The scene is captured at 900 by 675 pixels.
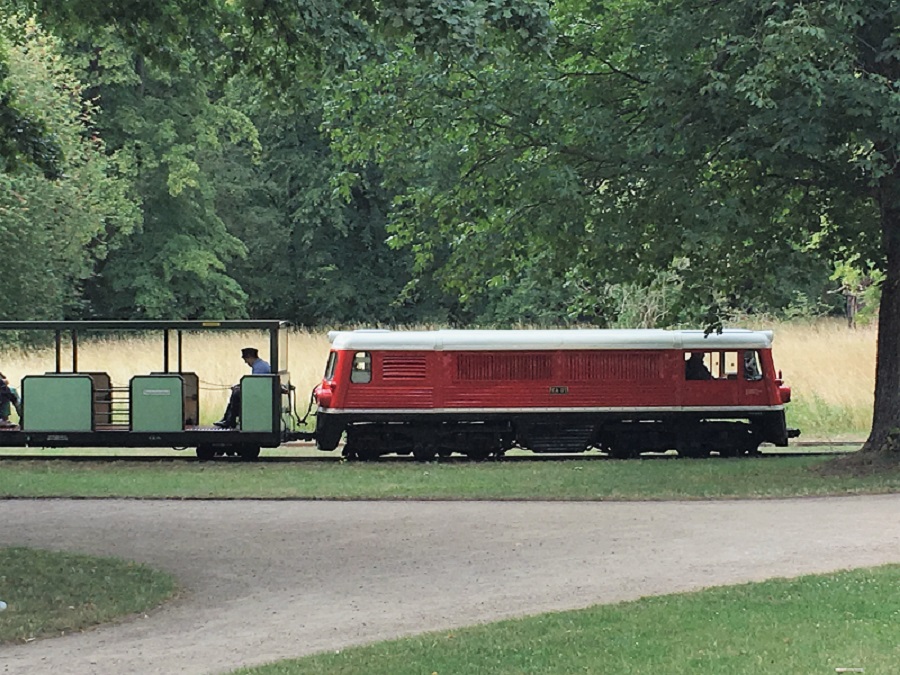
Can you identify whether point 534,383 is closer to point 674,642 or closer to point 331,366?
point 331,366

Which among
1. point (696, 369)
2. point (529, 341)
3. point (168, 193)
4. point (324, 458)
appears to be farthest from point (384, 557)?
point (168, 193)

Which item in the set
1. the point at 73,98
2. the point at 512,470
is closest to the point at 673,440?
the point at 512,470

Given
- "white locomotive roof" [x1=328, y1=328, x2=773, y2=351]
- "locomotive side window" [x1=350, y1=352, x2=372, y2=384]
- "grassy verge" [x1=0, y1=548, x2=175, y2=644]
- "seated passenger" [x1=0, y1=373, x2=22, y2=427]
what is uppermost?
"white locomotive roof" [x1=328, y1=328, x2=773, y2=351]

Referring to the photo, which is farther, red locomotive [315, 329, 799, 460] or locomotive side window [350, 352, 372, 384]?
locomotive side window [350, 352, 372, 384]

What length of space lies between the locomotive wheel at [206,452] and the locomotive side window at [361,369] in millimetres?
2792

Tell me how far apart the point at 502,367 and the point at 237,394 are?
4.70m

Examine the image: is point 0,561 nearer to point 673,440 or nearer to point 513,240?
point 513,240

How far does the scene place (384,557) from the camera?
46.0 ft

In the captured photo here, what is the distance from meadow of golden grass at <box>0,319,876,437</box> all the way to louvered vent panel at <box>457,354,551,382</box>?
361 cm

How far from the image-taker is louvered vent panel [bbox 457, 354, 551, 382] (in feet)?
84.4

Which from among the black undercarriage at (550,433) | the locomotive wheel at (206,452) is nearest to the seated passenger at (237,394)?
the locomotive wheel at (206,452)

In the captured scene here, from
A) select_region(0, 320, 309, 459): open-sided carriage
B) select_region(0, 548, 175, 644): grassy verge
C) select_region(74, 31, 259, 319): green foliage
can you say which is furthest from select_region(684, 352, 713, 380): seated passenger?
select_region(74, 31, 259, 319): green foliage

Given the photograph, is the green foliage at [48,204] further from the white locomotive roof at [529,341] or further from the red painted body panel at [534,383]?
the red painted body panel at [534,383]

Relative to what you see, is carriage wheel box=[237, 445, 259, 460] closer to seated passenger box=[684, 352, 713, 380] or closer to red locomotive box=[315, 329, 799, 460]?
red locomotive box=[315, 329, 799, 460]
